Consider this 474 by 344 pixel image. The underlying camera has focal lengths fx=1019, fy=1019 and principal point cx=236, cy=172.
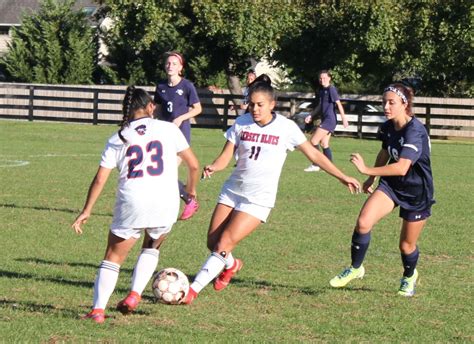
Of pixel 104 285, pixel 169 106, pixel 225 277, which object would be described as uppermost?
pixel 169 106

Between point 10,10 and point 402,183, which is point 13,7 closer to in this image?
point 10,10

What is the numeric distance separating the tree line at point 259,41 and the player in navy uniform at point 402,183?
28.5 m

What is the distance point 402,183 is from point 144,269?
8.40ft

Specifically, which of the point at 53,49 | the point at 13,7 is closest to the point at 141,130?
the point at 53,49

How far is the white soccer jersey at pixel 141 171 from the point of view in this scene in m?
7.24

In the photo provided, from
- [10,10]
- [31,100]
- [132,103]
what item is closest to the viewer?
[132,103]

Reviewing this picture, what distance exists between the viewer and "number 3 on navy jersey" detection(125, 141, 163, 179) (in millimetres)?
7238

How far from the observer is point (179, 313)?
25.6 ft

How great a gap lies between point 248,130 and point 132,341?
2.21 meters

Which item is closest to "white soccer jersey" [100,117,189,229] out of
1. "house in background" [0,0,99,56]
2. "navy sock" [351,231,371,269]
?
"navy sock" [351,231,371,269]

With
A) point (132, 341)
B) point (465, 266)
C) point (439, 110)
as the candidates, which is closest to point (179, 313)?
point (132, 341)

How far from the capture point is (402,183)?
345 inches

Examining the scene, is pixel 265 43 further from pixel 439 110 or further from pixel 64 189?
pixel 64 189

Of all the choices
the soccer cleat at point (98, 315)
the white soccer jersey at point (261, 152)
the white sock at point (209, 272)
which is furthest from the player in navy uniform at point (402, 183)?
the soccer cleat at point (98, 315)
